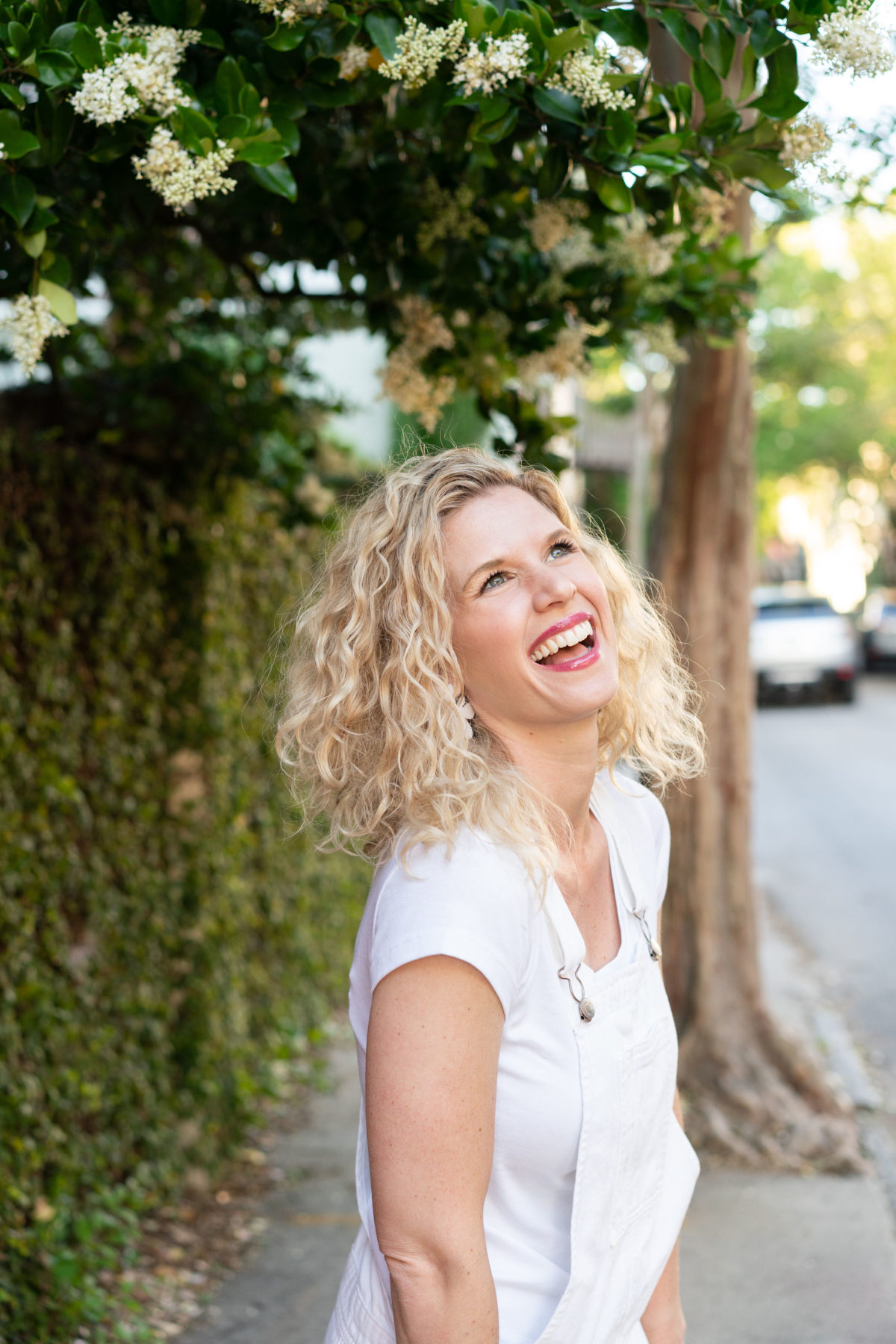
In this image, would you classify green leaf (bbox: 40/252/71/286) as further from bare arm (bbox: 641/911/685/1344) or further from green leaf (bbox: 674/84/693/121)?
bare arm (bbox: 641/911/685/1344)

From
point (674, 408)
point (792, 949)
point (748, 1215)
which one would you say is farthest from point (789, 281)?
point (748, 1215)

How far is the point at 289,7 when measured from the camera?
74.0 inches

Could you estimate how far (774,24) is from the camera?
1970 mm

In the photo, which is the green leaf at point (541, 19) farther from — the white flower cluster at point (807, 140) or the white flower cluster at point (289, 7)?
the white flower cluster at point (807, 140)

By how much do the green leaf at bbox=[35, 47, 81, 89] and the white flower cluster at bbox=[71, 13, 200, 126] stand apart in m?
0.03

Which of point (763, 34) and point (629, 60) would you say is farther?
point (629, 60)

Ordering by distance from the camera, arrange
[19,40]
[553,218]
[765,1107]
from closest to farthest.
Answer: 1. [19,40]
2. [553,218]
3. [765,1107]

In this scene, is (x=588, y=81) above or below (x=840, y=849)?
above

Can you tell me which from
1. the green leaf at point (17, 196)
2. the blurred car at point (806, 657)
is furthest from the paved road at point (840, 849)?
the green leaf at point (17, 196)

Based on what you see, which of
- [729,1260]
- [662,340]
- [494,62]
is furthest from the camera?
[729,1260]

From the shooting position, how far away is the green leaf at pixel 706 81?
205cm

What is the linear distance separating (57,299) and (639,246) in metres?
1.43

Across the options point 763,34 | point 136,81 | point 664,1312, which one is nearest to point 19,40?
point 136,81

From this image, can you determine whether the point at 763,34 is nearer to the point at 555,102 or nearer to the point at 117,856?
the point at 555,102
